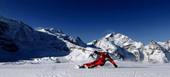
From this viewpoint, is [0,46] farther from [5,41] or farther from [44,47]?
[44,47]

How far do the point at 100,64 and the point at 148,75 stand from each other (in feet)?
28.5

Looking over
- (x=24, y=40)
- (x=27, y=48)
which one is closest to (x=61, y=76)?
(x=27, y=48)

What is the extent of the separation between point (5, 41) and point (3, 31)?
34.4ft

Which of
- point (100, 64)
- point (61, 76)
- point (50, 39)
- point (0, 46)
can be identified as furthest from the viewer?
point (50, 39)

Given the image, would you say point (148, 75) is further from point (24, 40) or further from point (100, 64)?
point (24, 40)

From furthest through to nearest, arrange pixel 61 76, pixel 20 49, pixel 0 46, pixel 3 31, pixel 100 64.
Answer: pixel 3 31
pixel 20 49
pixel 0 46
pixel 100 64
pixel 61 76

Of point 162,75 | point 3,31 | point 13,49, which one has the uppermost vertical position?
point 3,31

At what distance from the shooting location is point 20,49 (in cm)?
14850

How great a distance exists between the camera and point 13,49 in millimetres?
144500

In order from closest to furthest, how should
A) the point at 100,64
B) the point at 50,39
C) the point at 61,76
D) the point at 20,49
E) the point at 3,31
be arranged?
the point at 61,76 < the point at 100,64 < the point at 20,49 < the point at 3,31 < the point at 50,39

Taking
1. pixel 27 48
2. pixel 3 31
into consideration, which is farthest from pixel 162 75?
pixel 3 31

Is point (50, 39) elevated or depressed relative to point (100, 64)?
elevated

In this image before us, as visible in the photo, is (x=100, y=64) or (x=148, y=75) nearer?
(x=148, y=75)

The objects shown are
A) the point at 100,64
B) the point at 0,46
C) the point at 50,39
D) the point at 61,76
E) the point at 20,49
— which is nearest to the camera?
the point at 61,76
